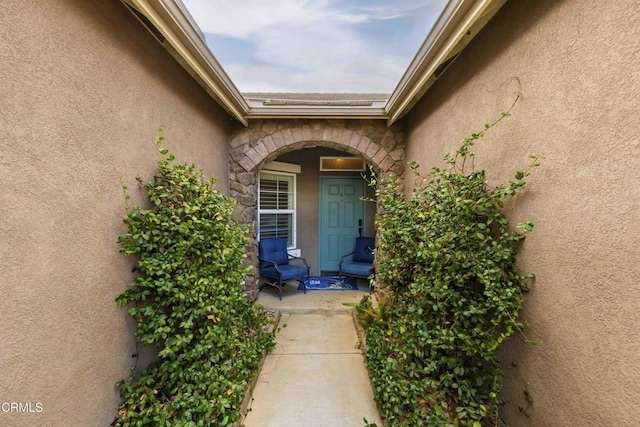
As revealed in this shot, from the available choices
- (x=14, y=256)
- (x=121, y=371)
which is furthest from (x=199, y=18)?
(x=121, y=371)

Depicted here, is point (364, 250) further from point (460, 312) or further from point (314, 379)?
point (460, 312)

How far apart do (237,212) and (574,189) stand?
3.55 m

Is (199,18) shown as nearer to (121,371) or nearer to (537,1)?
(537,1)

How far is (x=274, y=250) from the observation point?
4.55m

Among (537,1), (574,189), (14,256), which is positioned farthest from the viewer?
(537,1)

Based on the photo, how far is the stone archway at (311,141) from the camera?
3.64 meters

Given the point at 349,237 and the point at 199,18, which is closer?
the point at 199,18

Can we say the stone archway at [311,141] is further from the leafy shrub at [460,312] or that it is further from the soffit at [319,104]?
the leafy shrub at [460,312]

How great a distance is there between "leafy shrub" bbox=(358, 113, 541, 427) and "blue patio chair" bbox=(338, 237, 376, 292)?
8.22 ft

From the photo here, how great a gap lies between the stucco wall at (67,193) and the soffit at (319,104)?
0.25 meters

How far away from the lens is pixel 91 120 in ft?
4.70

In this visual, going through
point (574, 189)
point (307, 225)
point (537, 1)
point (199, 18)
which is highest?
point (199, 18)

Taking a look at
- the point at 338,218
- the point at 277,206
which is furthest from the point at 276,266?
the point at 338,218

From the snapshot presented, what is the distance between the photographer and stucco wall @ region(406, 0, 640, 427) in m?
A: 0.97
